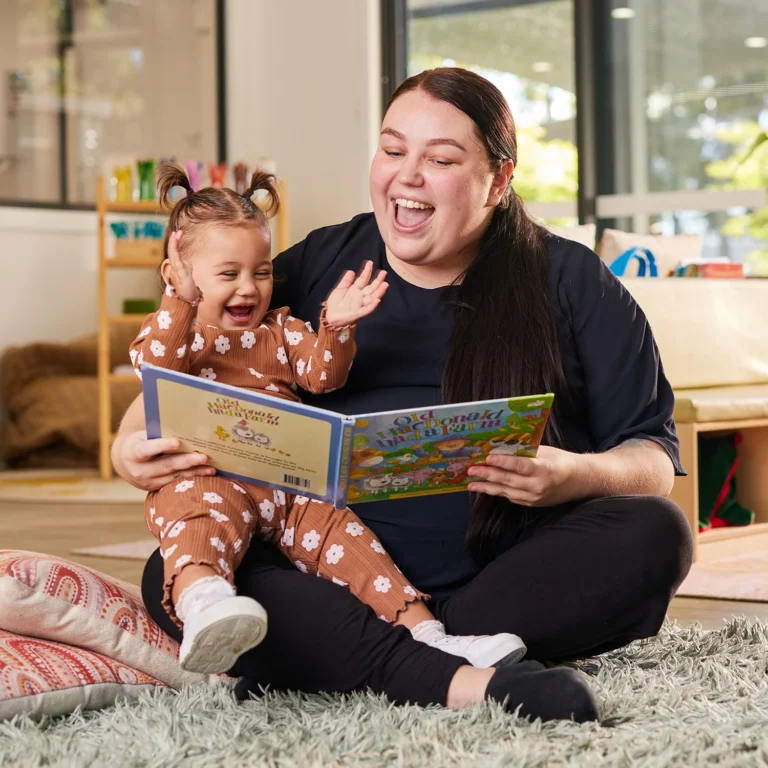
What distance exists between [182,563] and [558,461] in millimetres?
462

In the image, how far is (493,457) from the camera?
1.35 metres

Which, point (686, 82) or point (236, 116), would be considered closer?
point (686, 82)

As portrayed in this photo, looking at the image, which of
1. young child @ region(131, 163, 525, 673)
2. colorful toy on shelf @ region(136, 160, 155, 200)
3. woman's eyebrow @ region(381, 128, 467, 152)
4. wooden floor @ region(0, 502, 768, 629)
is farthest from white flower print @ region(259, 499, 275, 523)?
colorful toy on shelf @ region(136, 160, 155, 200)

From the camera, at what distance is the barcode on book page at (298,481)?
53.1 inches

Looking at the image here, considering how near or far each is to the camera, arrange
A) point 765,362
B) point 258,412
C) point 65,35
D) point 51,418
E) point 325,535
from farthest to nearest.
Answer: point 65,35 → point 51,418 → point 765,362 → point 325,535 → point 258,412

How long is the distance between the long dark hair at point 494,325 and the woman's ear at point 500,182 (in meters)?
0.02

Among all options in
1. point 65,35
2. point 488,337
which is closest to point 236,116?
point 65,35

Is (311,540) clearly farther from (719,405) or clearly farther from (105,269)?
(105,269)

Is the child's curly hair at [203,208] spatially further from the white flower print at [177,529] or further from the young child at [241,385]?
the white flower print at [177,529]

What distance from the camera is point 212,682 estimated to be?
1.54 m

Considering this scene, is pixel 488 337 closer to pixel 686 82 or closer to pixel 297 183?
pixel 686 82

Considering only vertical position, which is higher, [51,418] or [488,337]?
[488,337]

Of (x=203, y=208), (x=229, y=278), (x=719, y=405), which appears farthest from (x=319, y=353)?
(x=719, y=405)

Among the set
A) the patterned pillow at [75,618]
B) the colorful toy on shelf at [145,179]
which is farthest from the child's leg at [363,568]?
the colorful toy on shelf at [145,179]
